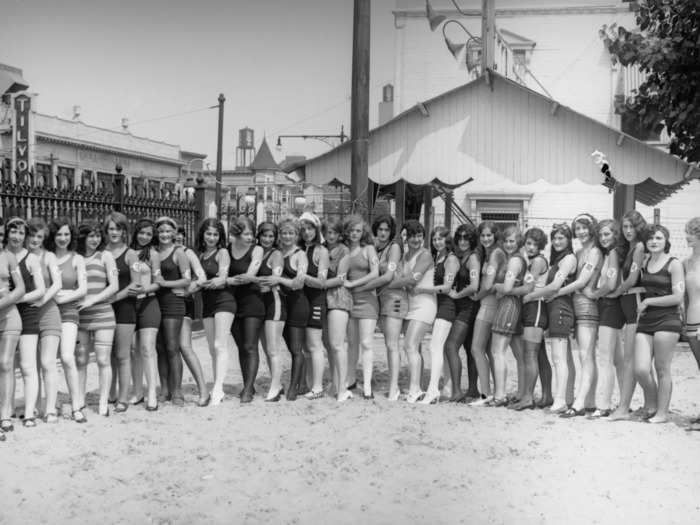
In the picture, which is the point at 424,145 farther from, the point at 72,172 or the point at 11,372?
the point at 72,172

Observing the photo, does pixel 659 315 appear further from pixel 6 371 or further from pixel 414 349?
pixel 6 371

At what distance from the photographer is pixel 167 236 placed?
6387mm

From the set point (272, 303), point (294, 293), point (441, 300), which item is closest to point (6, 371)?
point (272, 303)

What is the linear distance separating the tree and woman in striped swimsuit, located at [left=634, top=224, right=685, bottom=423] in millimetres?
4770

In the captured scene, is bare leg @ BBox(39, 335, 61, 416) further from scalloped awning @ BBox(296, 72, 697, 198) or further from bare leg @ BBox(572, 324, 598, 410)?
scalloped awning @ BBox(296, 72, 697, 198)

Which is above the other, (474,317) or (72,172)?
(72,172)

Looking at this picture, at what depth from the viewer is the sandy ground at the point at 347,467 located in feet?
13.4

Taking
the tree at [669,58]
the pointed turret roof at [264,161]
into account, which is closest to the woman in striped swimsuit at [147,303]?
the tree at [669,58]

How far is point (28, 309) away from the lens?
566 centimetres

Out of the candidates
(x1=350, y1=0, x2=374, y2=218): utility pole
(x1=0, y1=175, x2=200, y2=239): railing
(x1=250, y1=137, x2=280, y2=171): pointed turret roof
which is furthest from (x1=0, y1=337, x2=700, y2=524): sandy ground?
(x1=250, y1=137, x2=280, y2=171): pointed turret roof

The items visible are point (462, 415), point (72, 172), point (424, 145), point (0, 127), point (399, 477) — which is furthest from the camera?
point (72, 172)

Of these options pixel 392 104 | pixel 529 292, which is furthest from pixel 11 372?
pixel 392 104

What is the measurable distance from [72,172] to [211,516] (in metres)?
36.5

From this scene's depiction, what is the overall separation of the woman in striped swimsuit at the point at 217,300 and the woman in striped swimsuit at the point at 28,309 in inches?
50.1
